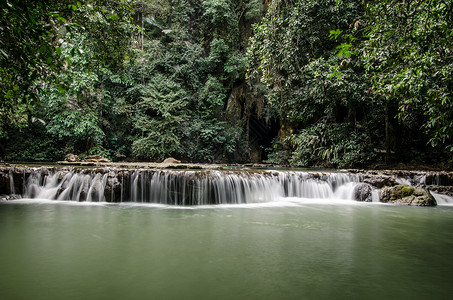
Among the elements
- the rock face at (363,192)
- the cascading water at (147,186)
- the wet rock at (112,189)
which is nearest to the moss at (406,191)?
the rock face at (363,192)

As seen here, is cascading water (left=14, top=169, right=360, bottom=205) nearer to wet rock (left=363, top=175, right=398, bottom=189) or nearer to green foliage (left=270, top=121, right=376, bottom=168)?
wet rock (left=363, top=175, right=398, bottom=189)

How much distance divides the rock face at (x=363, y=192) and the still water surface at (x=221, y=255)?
202 centimetres

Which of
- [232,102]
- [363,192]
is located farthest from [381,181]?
[232,102]

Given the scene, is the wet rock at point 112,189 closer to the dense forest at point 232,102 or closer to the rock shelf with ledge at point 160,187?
the rock shelf with ledge at point 160,187

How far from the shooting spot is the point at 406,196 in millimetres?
7180

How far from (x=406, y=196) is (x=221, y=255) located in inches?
252

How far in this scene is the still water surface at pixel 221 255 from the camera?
2.26 metres

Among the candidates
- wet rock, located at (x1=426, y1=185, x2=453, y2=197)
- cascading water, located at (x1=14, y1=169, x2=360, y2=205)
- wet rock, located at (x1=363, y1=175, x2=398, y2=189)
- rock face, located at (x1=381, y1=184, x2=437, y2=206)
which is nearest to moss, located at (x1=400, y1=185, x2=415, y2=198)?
rock face, located at (x1=381, y1=184, x2=437, y2=206)

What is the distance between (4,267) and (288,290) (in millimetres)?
2778

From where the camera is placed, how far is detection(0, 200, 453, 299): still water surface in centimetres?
226

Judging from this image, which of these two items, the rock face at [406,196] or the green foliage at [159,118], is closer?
the rock face at [406,196]

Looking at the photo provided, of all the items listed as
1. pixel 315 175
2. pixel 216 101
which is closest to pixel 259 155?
pixel 216 101

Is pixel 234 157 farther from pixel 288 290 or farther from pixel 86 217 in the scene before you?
pixel 288 290

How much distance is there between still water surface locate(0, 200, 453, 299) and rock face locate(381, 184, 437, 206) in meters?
1.47
